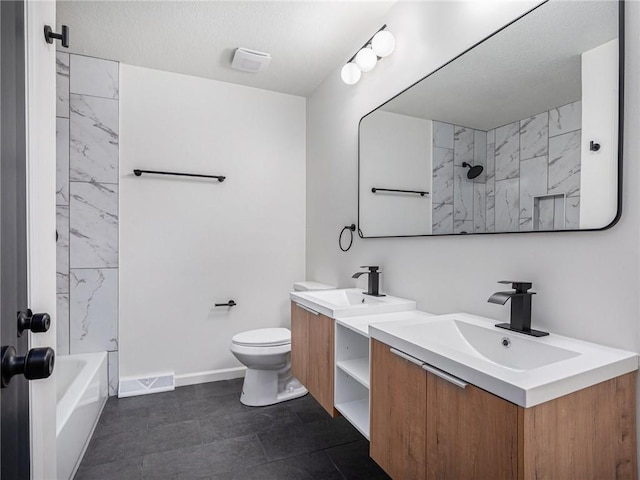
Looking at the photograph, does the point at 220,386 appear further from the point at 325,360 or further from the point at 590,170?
the point at 590,170

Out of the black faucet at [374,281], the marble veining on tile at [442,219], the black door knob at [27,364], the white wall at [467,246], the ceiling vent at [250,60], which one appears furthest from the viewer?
the ceiling vent at [250,60]

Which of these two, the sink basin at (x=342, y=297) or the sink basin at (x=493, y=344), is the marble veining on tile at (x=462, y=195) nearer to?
the sink basin at (x=493, y=344)

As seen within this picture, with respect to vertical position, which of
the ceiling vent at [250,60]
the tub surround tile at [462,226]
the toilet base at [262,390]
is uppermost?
the ceiling vent at [250,60]

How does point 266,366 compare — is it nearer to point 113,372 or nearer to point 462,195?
point 113,372

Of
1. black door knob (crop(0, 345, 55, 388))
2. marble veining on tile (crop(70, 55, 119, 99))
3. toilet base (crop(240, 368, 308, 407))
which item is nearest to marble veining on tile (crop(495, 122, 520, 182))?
black door knob (crop(0, 345, 55, 388))

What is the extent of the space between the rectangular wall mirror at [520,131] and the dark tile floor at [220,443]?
50.2 inches

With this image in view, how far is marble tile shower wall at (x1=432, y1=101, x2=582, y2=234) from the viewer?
1164mm

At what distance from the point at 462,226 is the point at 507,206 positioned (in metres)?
0.24

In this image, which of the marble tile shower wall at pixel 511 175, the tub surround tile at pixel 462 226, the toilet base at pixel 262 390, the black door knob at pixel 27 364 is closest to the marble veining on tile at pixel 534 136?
the marble tile shower wall at pixel 511 175

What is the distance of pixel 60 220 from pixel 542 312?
2.96m

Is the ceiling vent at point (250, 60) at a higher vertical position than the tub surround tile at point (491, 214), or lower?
higher

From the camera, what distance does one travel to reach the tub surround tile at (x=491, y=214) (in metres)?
1.42

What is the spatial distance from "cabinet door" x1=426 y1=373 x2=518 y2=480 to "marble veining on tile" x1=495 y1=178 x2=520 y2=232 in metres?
0.68

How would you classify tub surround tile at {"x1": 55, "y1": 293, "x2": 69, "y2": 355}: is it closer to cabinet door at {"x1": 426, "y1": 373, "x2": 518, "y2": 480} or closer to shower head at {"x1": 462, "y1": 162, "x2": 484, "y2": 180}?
cabinet door at {"x1": 426, "y1": 373, "x2": 518, "y2": 480}
